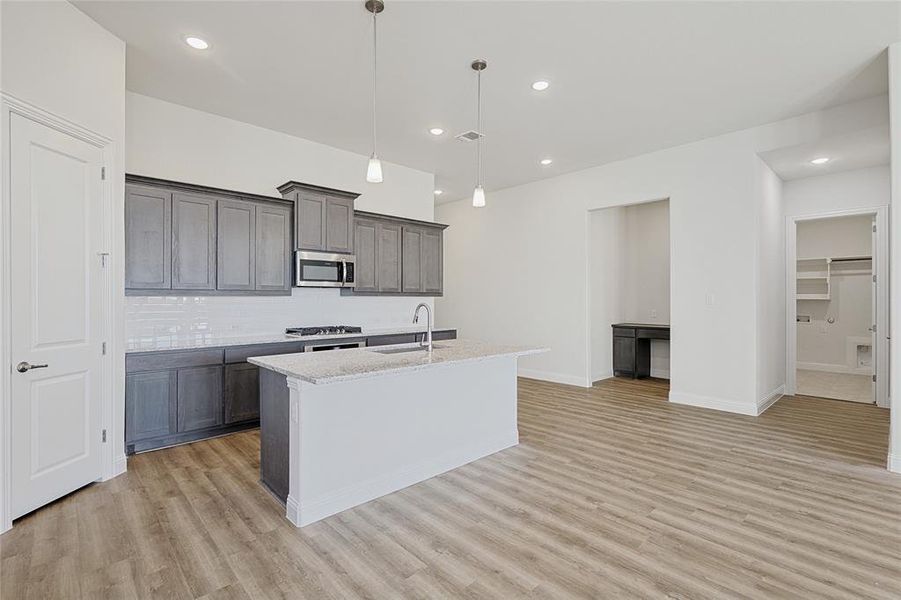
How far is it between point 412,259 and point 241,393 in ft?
9.60

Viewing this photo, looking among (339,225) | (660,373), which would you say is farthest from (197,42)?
(660,373)

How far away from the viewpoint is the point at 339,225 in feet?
17.0

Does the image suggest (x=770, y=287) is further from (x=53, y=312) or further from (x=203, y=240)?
(x=53, y=312)

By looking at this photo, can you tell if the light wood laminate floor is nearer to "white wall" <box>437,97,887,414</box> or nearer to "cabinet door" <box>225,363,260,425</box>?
"cabinet door" <box>225,363,260,425</box>

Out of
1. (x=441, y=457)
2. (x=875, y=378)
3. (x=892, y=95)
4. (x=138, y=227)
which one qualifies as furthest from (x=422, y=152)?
(x=875, y=378)

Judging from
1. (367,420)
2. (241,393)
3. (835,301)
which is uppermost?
(835,301)

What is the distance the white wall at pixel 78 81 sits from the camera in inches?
99.9

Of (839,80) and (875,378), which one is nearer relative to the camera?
(839,80)

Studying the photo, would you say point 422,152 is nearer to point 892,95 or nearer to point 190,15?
point 190,15

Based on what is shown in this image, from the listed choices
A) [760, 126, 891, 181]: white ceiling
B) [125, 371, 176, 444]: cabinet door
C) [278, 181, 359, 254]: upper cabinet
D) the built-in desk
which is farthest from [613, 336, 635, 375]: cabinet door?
[125, 371, 176, 444]: cabinet door

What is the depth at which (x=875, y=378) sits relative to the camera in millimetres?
5492

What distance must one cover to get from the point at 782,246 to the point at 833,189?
873 millimetres

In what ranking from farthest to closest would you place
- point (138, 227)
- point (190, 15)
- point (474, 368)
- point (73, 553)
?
point (138, 227) < point (474, 368) < point (190, 15) < point (73, 553)

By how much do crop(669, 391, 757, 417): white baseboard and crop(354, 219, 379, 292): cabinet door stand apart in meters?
4.05
